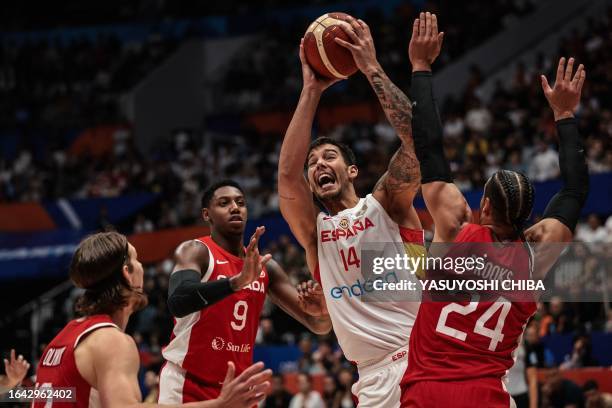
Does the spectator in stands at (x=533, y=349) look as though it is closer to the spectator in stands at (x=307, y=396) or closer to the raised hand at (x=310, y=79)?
the spectator in stands at (x=307, y=396)

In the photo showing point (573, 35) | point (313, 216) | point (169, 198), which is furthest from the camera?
point (169, 198)

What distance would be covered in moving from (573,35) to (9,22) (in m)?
19.0

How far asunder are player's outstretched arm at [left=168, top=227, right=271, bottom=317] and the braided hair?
147 cm

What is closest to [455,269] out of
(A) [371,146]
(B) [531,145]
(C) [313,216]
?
(C) [313,216]

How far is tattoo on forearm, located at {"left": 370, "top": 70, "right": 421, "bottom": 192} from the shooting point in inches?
204

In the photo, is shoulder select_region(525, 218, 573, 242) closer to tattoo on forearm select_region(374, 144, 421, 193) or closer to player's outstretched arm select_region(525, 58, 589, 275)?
player's outstretched arm select_region(525, 58, 589, 275)

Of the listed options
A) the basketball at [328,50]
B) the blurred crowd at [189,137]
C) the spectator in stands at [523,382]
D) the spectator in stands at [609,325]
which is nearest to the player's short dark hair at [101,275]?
the basketball at [328,50]

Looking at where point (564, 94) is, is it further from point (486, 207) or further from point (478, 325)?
point (478, 325)

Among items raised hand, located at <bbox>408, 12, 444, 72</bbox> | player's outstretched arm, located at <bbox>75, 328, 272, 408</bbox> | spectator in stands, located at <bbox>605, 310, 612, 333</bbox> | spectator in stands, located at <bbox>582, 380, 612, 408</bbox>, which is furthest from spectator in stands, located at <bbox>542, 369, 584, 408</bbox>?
player's outstretched arm, located at <bbox>75, 328, 272, 408</bbox>

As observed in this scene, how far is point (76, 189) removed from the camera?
23.3 metres

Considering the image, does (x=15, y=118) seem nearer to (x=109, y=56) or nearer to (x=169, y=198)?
(x=109, y=56)

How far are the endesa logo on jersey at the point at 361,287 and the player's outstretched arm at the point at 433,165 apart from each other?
1334 mm

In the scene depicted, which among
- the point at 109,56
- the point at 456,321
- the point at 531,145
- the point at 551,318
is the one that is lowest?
the point at 551,318

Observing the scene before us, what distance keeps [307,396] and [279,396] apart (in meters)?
0.55
